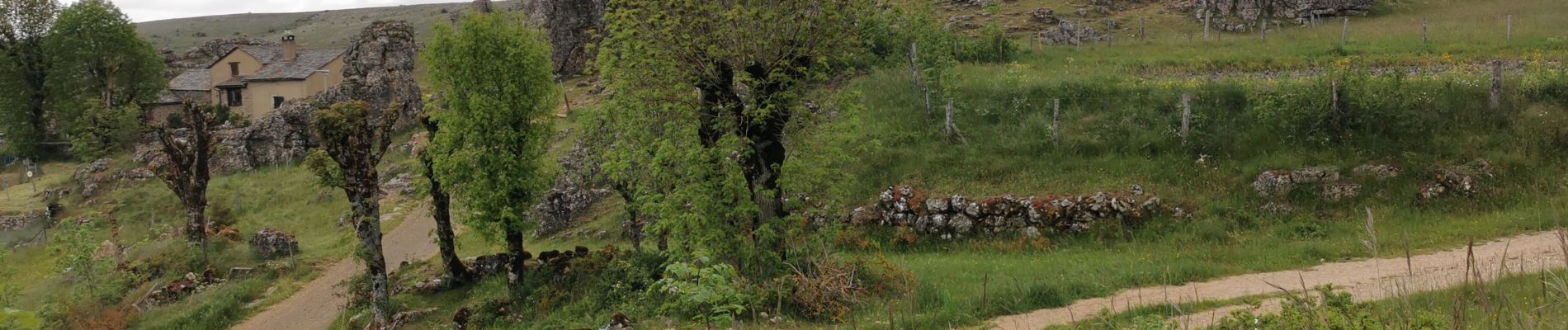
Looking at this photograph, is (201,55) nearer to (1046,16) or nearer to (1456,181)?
(1046,16)

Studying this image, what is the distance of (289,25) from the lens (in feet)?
536

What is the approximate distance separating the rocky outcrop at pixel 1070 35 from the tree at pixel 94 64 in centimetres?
5122

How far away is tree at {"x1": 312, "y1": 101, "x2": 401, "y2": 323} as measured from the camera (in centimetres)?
1972

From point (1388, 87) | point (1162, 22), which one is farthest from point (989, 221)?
point (1162, 22)

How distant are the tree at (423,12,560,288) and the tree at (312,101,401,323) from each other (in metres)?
1.66

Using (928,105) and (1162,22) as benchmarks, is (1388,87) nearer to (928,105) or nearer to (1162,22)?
(928,105)

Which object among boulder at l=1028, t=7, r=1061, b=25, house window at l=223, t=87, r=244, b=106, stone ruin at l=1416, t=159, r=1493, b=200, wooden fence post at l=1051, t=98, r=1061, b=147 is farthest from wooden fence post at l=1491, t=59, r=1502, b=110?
house window at l=223, t=87, r=244, b=106

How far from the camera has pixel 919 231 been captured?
21.1 metres

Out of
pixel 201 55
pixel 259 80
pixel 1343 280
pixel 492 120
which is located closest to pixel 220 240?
pixel 492 120

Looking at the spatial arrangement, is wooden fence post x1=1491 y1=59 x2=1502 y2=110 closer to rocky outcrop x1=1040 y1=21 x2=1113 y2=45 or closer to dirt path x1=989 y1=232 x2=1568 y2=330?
dirt path x1=989 y1=232 x2=1568 y2=330

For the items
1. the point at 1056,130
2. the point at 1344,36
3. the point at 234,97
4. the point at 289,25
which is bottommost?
the point at 1056,130

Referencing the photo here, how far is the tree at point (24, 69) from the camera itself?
53125 millimetres

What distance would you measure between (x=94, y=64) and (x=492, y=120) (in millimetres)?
49477

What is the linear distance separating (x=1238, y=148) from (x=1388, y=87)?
12.8ft
